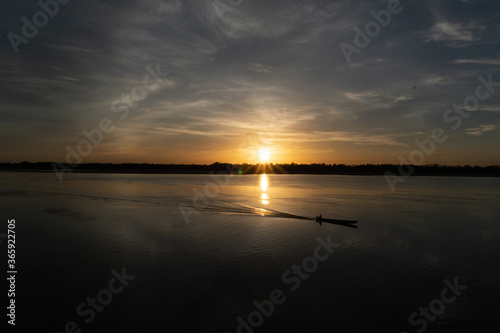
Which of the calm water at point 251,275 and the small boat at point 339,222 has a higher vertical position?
the small boat at point 339,222

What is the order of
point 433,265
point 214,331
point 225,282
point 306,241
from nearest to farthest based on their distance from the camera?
point 214,331, point 225,282, point 433,265, point 306,241

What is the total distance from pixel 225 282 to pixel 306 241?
895 centimetres

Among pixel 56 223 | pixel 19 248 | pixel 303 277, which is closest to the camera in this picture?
pixel 303 277

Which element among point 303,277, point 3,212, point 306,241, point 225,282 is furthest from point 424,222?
point 3,212

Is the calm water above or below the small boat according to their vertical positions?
below

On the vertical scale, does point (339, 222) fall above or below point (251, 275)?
above

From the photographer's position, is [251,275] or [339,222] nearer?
[251,275]

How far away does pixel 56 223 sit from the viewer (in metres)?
25.2

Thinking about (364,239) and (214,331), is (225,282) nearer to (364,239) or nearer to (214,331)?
(214,331)

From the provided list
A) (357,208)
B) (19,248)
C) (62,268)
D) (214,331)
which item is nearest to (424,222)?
(357,208)

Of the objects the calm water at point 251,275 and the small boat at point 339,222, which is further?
the small boat at point 339,222

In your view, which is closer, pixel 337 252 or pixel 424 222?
pixel 337 252

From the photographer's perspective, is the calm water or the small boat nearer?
the calm water

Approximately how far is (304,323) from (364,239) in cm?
1301
